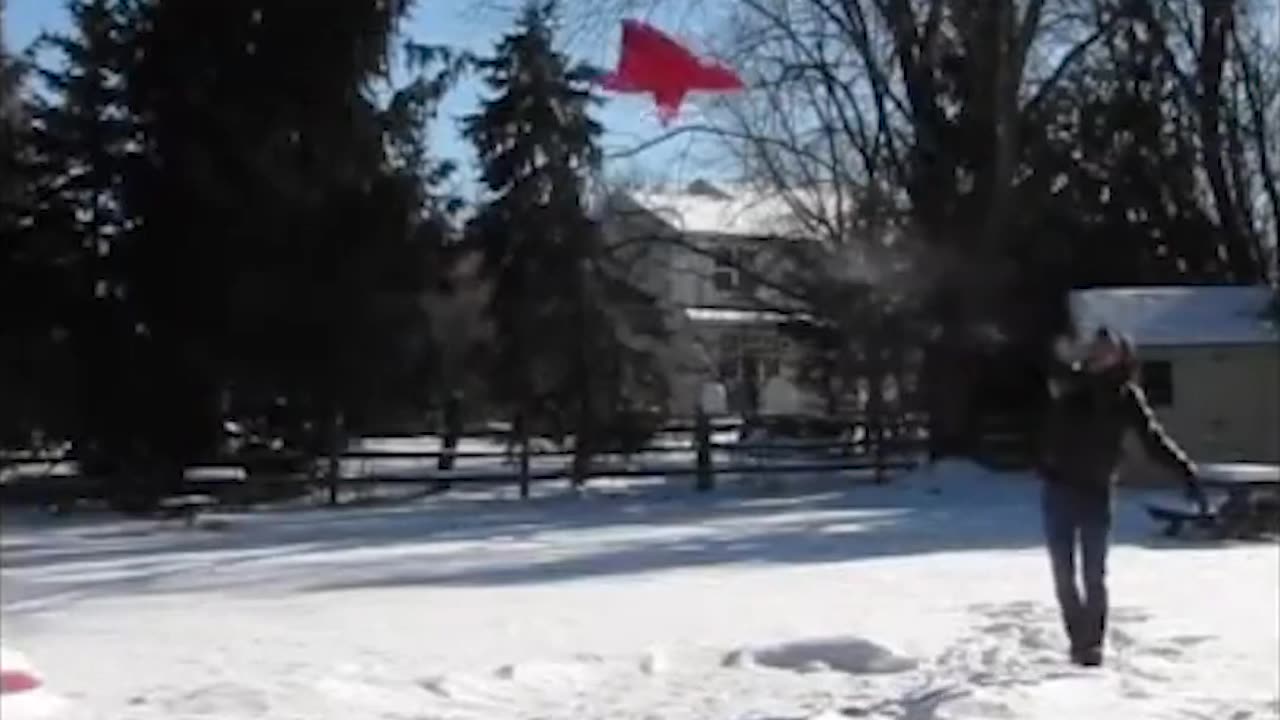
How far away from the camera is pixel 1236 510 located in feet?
75.2

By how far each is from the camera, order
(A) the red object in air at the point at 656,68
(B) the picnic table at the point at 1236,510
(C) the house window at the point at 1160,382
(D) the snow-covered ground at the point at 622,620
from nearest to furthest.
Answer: (D) the snow-covered ground at the point at 622,620
(A) the red object in air at the point at 656,68
(B) the picnic table at the point at 1236,510
(C) the house window at the point at 1160,382

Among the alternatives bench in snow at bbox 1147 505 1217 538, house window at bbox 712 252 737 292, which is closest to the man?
bench in snow at bbox 1147 505 1217 538

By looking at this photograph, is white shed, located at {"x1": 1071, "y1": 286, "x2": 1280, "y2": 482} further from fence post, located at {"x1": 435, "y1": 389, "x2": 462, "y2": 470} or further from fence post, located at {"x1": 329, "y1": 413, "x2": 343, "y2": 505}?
fence post, located at {"x1": 329, "y1": 413, "x2": 343, "y2": 505}

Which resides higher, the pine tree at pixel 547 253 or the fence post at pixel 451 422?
the pine tree at pixel 547 253

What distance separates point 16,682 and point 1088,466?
17.6 feet

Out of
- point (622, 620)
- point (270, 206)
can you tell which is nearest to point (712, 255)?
point (270, 206)

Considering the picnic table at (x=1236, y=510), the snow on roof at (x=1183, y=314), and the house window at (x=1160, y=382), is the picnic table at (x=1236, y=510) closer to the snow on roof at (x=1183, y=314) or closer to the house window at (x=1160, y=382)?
the snow on roof at (x=1183, y=314)

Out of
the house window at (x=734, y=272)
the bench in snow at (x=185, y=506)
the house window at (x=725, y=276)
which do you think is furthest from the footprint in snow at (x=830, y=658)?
the house window at (x=725, y=276)

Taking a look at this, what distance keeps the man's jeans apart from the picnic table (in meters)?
10.7

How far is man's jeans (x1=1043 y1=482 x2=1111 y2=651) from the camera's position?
11406 mm

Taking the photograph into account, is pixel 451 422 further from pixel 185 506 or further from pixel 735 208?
pixel 735 208

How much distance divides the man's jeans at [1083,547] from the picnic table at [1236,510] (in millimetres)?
10746

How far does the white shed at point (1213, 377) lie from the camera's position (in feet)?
114

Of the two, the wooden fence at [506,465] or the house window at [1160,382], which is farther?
the house window at [1160,382]
